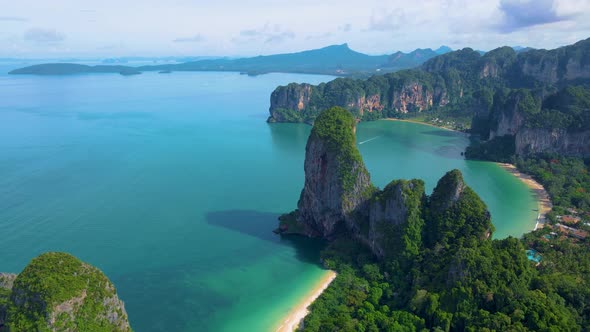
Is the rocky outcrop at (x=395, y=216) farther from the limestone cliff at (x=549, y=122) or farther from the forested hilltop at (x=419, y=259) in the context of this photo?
the limestone cliff at (x=549, y=122)

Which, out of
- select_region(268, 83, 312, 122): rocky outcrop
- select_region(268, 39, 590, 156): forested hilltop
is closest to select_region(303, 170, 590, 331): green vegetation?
select_region(268, 39, 590, 156): forested hilltop

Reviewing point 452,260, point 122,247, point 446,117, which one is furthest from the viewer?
point 446,117

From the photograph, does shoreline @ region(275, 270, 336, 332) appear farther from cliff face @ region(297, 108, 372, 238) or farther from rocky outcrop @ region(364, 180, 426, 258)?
cliff face @ region(297, 108, 372, 238)

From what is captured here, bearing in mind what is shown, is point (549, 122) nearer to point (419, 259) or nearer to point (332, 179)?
point (332, 179)

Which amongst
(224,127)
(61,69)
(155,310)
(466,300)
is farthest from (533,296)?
(61,69)

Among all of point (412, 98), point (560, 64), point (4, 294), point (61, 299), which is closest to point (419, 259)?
point (61, 299)

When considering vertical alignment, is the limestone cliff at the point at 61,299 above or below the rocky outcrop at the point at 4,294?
above

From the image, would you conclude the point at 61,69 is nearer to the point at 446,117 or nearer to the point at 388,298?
the point at 446,117

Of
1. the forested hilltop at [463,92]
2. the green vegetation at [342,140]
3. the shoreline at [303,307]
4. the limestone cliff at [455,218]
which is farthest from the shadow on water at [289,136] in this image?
the shoreline at [303,307]

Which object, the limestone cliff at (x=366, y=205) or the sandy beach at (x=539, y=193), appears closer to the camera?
the limestone cliff at (x=366, y=205)
